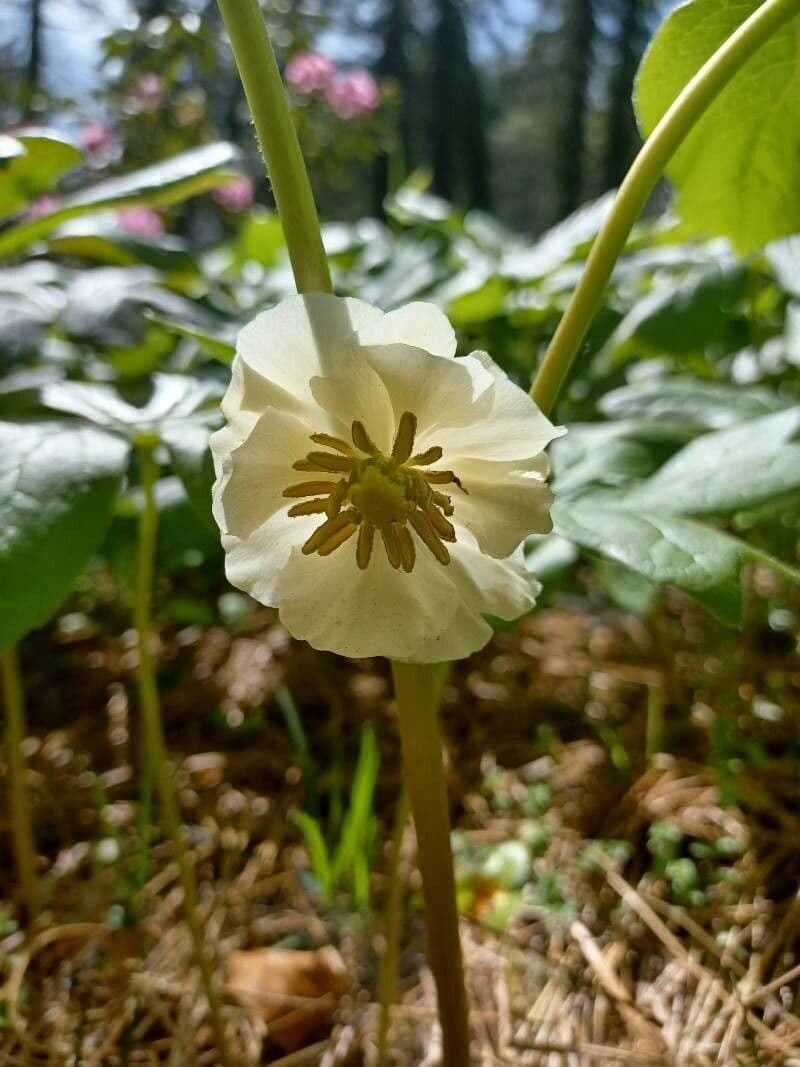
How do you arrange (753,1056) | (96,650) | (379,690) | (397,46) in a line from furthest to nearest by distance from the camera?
(397,46) → (96,650) → (379,690) → (753,1056)

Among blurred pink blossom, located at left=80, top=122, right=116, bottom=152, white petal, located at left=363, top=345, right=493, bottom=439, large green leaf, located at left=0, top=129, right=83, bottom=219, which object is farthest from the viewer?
blurred pink blossom, located at left=80, top=122, right=116, bottom=152

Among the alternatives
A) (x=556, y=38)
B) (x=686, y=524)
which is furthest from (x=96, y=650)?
(x=556, y=38)

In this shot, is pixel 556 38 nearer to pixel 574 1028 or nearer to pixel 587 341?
pixel 587 341

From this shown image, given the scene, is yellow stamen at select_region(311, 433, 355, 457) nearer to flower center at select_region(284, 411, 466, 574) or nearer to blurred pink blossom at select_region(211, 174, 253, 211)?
flower center at select_region(284, 411, 466, 574)

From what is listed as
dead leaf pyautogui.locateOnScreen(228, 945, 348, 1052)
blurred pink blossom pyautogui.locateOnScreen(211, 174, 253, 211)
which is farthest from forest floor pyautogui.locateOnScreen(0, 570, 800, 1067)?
blurred pink blossom pyautogui.locateOnScreen(211, 174, 253, 211)

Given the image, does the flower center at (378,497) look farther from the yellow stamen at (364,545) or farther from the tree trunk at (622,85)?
the tree trunk at (622,85)

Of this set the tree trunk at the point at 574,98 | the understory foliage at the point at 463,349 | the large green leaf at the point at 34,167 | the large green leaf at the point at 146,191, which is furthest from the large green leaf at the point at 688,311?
the tree trunk at the point at 574,98
